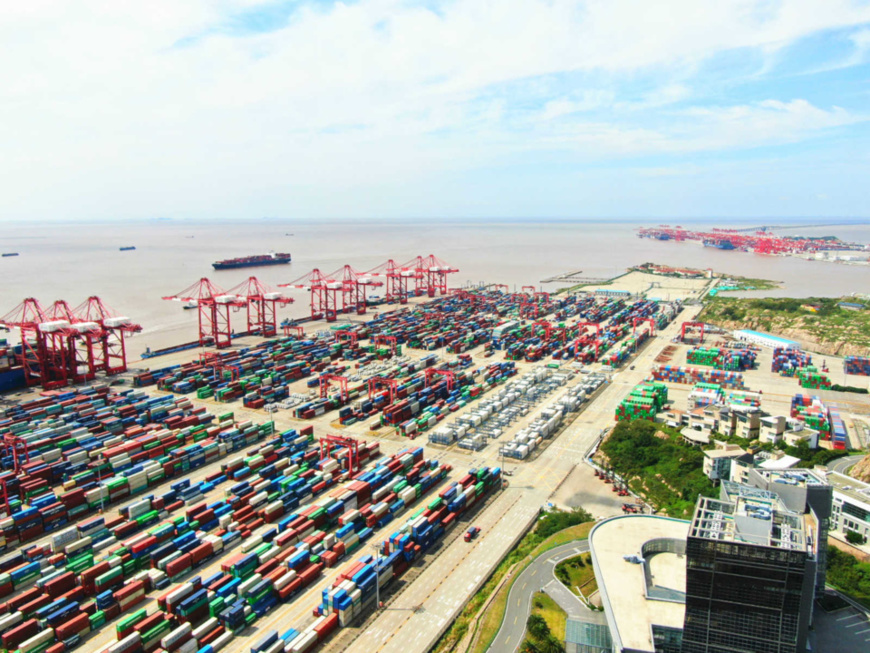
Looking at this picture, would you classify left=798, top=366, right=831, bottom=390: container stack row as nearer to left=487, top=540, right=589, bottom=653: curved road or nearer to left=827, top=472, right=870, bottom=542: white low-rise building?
left=827, top=472, right=870, bottom=542: white low-rise building

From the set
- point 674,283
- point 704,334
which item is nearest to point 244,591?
point 704,334

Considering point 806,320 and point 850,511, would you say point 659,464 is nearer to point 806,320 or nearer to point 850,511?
point 850,511

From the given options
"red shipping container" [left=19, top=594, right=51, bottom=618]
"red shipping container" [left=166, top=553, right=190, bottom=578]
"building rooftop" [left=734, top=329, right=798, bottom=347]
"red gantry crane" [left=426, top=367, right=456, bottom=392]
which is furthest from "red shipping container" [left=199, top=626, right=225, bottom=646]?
"building rooftop" [left=734, top=329, right=798, bottom=347]

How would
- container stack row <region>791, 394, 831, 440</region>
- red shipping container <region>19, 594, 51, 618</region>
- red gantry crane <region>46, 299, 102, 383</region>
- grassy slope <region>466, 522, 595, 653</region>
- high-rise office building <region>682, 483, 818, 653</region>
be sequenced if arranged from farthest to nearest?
red gantry crane <region>46, 299, 102, 383</region> → container stack row <region>791, 394, 831, 440</region> → red shipping container <region>19, 594, 51, 618</region> → grassy slope <region>466, 522, 595, 653</region> → high-rise office building <region>682, 483, 818, 653</region>

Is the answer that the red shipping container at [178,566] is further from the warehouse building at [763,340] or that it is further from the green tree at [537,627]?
the warehouse building at [763,340]

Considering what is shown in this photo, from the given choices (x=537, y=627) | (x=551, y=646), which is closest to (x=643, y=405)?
(x=537, y=627)

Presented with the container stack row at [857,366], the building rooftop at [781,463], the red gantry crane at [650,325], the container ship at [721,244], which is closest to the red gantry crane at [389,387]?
the building rooftop at [781,463]

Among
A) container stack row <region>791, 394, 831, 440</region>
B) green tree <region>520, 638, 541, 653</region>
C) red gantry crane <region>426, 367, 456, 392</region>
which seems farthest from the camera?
red gantry crane <region>426, 367, 456, 392</region>
